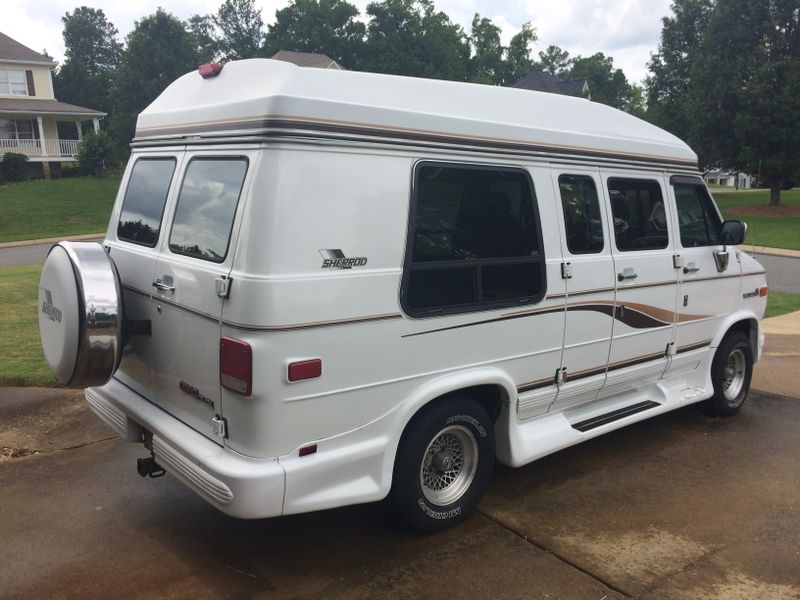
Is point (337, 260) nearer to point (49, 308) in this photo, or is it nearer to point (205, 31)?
point (49, 308)

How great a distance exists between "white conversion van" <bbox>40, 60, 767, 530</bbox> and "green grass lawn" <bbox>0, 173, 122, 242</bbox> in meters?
21.1

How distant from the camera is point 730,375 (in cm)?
602

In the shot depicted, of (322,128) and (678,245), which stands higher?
(322,128)

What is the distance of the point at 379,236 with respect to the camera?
11.1 feet

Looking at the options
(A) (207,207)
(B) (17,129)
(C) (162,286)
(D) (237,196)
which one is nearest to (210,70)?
(A) (207,207)

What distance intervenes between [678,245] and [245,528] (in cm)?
370

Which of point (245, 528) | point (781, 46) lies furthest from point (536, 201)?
point (781, 46)

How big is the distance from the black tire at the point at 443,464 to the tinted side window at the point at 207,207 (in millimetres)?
1418

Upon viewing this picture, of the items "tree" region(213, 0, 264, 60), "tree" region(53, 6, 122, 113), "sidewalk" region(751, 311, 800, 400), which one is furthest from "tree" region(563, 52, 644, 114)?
"sidewalk" region(751, 311, 800, 400)

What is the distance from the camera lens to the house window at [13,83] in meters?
35.8

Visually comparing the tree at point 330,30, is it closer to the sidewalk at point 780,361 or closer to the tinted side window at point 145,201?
the sidewalk at point 780,361

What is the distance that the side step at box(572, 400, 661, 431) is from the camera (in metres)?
4.64

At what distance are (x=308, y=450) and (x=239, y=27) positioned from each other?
263 ft

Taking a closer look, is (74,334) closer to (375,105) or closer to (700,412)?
(375,105)
